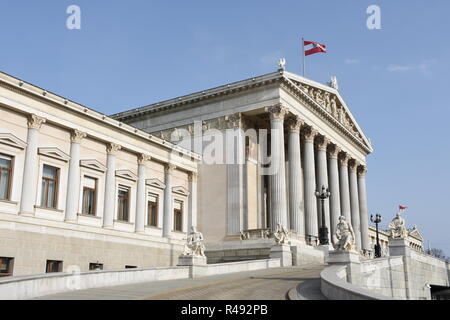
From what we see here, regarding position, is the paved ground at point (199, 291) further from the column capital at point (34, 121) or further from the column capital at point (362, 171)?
the column capital at point (362, 171)

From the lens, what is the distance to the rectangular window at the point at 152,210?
121 feet

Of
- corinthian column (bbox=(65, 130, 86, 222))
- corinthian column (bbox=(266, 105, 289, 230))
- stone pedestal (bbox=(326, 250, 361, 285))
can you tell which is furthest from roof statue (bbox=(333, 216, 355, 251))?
corinthian column (bbox=(266, 105, 289, 230))

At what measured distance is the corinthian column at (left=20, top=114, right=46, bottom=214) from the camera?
1047 inches

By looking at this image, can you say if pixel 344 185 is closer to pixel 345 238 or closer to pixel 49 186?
pixel 49 186

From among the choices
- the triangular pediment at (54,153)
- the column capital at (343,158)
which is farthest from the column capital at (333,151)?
the triangular pediment at (54,153)

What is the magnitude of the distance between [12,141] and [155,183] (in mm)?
12907

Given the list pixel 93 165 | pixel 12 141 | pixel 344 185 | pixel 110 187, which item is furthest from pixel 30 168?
pixel 344 185

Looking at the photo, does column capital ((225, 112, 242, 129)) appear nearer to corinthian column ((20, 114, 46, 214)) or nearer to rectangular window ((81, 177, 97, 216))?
rectangular window ((81, 177, 97, 216))

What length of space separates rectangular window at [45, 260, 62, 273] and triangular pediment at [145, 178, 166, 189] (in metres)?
10.4

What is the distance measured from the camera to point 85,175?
31.2 meters
